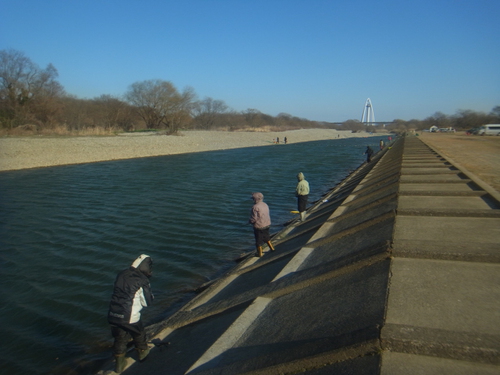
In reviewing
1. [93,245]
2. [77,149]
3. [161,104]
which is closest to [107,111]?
[161,104]

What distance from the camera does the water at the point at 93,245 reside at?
636 cm

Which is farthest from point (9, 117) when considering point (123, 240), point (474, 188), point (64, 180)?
point (474, 188)

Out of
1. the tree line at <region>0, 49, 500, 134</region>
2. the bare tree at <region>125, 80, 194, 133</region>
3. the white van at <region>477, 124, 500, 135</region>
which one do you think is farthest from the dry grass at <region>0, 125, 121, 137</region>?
the white van at <region>477, 124, 500, 135</region>

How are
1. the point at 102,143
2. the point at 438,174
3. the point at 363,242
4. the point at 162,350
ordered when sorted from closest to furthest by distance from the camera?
the point at 162,350
the point at 363,242
the point at 438,174
the point at 102,143

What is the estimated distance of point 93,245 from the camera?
35.9 ft

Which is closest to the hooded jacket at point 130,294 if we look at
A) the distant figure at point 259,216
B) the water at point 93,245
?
the water at point 93,245

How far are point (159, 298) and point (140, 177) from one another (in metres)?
18.6

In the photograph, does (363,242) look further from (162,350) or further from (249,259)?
(162,350)

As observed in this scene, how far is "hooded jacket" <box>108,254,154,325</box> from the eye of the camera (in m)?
4.50

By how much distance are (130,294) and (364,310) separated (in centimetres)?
259

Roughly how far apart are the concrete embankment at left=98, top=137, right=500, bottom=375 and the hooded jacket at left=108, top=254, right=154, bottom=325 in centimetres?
81

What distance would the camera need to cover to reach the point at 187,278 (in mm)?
8625

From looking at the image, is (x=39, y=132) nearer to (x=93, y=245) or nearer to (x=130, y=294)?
(x=93, y=245)

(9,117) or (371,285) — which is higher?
(9,117)
